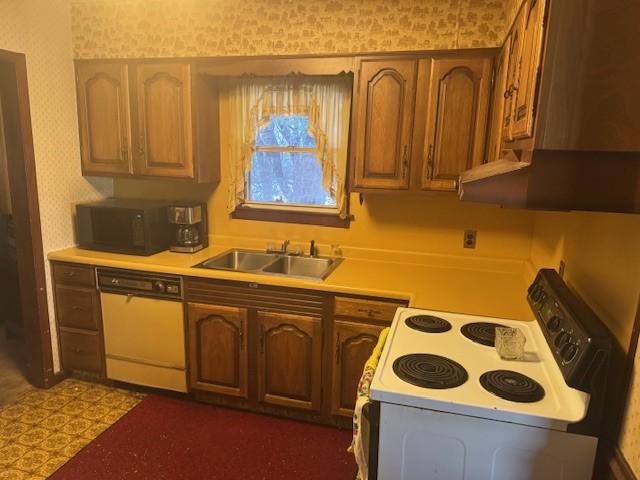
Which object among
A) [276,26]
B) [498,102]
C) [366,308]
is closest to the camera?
[498,102]

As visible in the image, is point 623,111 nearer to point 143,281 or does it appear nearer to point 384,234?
point 384,234

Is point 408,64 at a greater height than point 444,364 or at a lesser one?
greater

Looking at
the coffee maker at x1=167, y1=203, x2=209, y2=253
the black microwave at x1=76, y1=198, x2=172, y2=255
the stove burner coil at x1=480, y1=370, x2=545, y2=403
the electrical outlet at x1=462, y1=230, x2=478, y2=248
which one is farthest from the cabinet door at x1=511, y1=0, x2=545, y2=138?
the black microwave at x1=76, y1=198, x2=172, y2=255

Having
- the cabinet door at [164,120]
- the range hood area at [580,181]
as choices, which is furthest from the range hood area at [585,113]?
the cabinet door at [164,120]

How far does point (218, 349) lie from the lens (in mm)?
2645

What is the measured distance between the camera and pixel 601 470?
1.27 m

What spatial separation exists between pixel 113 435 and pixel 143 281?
2.78 feet

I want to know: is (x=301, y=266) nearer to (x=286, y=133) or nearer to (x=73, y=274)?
(x=286, y=133)

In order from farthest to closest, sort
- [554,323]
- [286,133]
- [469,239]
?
[286,133], [469,239], [554,323]

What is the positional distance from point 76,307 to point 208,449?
1282 millimetres

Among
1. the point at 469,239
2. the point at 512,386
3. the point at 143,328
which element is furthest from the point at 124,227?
the point at 512,386

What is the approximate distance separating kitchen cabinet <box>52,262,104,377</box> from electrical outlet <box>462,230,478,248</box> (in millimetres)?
2294

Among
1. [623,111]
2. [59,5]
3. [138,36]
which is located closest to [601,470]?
[623,111]

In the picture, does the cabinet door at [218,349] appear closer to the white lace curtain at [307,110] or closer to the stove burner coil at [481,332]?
the white lace curtain at [307,110]
